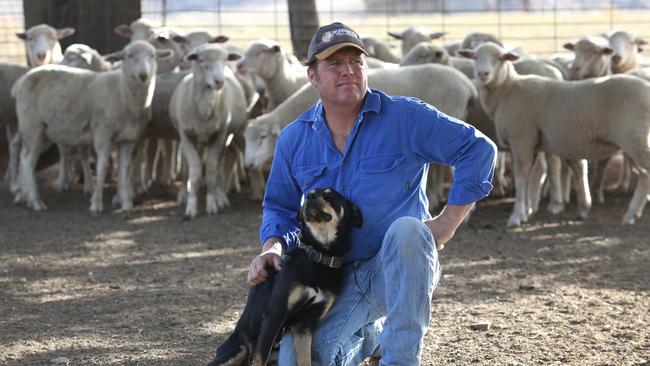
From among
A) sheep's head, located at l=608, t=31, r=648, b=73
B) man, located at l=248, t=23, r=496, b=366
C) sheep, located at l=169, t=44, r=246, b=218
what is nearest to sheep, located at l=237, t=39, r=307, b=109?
sheep, located at l=169, t=44, r=246, b=218

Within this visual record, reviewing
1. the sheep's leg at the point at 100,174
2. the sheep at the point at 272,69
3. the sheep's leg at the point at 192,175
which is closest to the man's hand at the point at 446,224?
the sheep's leg at the point at 192,175

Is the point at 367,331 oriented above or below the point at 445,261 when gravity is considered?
above

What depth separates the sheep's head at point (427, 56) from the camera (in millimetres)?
11680

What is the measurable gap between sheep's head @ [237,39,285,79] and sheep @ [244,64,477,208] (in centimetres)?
102

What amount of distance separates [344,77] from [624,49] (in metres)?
8.23

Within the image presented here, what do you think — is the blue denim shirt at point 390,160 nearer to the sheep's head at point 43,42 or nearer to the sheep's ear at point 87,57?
the sheep's ear at point 87,57

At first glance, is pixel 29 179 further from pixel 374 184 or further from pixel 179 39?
pixel 374 184

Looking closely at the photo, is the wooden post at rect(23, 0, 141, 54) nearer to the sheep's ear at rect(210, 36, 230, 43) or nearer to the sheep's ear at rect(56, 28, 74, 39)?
the sheep's ear at rect(56, 28, 74, 39)

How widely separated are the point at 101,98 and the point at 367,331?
22.6 ft

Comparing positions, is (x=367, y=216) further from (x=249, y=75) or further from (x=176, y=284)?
(x=249, y=75)

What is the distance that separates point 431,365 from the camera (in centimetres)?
510

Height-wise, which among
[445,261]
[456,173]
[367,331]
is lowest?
[445,261]

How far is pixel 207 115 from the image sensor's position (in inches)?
420

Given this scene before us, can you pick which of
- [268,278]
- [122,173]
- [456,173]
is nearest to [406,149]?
[456,173]
